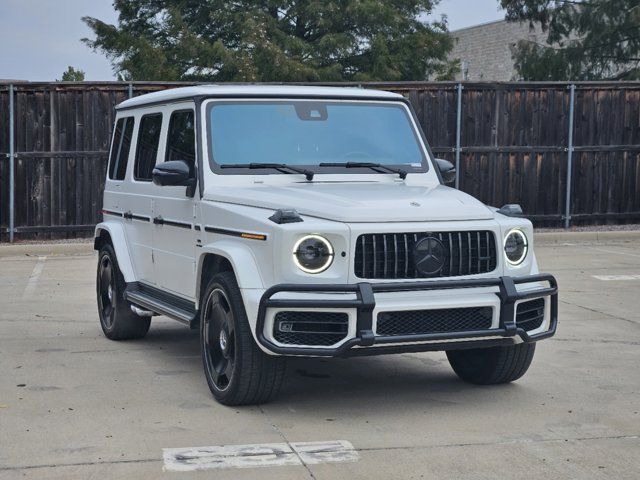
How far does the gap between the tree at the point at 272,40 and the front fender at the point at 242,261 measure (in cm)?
2263

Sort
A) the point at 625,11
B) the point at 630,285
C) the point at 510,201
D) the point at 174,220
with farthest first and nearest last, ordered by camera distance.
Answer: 1. the point at 625,11
2. the point at 510,201
3. the point at 630,285
4. the point at 174,220

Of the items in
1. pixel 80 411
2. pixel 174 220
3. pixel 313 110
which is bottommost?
pixel 80 411

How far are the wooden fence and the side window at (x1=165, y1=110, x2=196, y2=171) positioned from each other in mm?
9261

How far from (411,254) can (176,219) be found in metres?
2.04

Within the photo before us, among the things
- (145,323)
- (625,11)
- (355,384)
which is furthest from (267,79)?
(355,384)


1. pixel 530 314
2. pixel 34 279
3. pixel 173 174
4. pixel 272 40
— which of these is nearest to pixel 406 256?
pixel 530 314

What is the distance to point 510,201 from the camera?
18.7m

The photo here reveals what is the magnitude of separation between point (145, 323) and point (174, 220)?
5.59 feet

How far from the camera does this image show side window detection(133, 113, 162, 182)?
852cm

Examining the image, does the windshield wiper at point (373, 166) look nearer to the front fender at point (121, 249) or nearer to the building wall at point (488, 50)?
the front fender at point (121, 249)

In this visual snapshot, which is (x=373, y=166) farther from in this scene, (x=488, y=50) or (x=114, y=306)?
(x=488, y=50)

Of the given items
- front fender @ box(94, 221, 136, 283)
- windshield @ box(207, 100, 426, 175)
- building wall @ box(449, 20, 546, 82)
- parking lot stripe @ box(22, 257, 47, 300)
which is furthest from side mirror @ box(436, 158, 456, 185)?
building wall @ box(449, 20, 546, 82)

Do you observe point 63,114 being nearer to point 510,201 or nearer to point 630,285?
point 510,201

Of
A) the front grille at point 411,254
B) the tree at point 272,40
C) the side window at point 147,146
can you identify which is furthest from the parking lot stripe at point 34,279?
the tree at point 272,40
